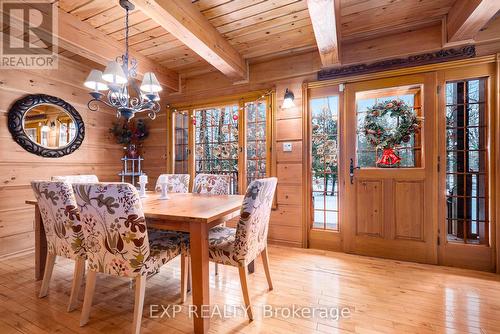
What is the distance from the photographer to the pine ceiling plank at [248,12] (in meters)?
2.21

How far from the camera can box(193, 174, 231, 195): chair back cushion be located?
2.65 meters

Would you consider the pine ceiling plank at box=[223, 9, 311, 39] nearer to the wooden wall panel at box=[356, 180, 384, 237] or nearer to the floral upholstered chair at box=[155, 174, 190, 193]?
the floral upholstered chair at box=[155, 174, 190, 193]

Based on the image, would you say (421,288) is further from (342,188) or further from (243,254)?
(243,254)

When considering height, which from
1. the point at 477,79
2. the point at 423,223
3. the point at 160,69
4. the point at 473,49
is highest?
the point at 160,69

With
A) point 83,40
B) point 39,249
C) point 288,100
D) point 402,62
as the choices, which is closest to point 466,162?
point 402,62

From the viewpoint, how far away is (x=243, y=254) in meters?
1.62

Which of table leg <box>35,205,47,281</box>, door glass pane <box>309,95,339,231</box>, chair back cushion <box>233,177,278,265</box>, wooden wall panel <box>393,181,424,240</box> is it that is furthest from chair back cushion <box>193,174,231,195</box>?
wooden wall panel <box>393,181,424,240</box>

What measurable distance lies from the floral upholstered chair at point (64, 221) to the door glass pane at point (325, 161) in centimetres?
248

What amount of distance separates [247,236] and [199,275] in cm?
38

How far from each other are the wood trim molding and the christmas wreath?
1.31 feet

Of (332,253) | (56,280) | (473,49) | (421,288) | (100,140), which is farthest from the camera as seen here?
(100,140)

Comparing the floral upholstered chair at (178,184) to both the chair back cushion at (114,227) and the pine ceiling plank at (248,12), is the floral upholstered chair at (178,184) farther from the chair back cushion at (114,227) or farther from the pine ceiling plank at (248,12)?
the pine ceiling plank at (248,12)

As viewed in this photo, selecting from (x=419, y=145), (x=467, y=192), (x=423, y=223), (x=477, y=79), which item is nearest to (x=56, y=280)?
(x=423, y=223)

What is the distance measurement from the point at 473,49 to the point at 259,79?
7.57ft
